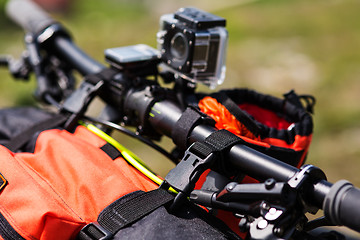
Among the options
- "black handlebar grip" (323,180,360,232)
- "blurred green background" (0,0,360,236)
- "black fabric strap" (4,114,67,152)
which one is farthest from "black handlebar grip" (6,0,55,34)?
"black handlebar grip" (323,180,360,232)

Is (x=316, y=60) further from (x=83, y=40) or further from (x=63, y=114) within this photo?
(x=63, y=114)

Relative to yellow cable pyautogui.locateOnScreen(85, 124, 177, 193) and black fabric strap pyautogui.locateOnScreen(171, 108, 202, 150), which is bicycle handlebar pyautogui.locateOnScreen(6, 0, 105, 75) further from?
black fabric strap pyautogui.locateOnScreen(171, 108, 202, 150)

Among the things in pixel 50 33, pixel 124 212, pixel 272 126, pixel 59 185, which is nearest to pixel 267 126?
pixel 272 126

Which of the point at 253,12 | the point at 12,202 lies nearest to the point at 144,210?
the point at 12,202

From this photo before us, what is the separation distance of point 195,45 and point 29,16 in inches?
40.9

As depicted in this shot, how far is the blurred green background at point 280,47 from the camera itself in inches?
128

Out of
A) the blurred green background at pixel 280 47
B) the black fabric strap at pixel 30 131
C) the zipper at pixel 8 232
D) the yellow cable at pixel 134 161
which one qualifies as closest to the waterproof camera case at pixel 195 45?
the yellow cable at pixel 134 161

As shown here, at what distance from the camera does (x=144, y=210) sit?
1117 mm

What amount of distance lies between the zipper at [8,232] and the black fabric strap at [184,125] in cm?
48

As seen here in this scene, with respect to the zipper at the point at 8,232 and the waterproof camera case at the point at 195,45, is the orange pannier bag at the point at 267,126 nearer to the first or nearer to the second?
the waterproof camera case at the point at 195,45

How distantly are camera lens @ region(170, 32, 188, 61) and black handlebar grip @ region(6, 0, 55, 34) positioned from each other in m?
0.76

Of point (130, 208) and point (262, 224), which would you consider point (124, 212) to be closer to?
point (130, 208)

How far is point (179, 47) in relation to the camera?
1469 millimetres

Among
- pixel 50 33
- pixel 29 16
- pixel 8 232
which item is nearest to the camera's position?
pixel 8 232
